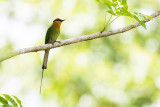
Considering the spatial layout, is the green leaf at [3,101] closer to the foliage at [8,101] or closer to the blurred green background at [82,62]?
the foliage at [8,101]

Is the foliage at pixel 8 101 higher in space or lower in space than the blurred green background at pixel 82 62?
lower

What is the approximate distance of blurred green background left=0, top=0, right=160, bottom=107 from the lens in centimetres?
564

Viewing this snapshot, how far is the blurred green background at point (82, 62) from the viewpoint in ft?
18.5

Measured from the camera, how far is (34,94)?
233 inches

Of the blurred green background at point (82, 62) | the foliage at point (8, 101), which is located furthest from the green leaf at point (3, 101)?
the blurred green background at point (82, 62)

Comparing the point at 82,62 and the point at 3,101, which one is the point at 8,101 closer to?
the point at 3,101

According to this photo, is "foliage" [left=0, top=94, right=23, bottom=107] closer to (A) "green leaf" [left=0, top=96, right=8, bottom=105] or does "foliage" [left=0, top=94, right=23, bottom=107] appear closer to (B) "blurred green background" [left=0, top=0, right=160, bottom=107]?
(A) "green leaf" [left=0, top=96, right=8, bottom=105]

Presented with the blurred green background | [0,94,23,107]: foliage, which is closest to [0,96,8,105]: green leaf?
Result: [0,94,23,107]: foliage

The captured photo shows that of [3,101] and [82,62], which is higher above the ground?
[82,62]

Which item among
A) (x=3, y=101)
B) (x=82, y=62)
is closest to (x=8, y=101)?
(x=3, y=101)

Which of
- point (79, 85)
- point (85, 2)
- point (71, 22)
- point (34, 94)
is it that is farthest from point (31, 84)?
point (85, 2)

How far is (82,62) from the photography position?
5633 millimetres

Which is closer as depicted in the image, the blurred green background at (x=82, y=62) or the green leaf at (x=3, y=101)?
the green leaf at (x=3, y=101)

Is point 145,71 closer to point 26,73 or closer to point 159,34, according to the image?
point 159,34
